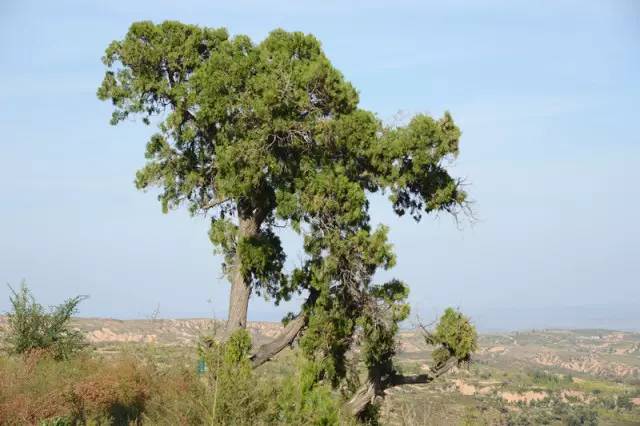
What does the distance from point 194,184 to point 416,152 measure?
21.0 ft

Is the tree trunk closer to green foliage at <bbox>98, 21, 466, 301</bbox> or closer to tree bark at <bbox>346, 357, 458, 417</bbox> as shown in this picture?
green foliage at <bbox>98, 21, 466, 301</bbox>

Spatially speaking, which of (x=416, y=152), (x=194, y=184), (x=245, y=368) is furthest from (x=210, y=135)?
(x=245, y=368)

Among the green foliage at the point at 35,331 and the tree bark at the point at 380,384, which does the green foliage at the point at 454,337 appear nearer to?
the tree bark at the point at 380,384

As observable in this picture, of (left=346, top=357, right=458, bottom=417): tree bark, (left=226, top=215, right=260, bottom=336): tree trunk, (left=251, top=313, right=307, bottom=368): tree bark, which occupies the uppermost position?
(left=226, top=215, right=260, bottom=336): tree trunk

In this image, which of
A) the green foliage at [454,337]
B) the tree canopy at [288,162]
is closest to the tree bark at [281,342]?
the tree canopy at [288,162]

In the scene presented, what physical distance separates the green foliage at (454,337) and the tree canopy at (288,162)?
127 centimetres

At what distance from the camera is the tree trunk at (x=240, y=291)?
22.3 meters

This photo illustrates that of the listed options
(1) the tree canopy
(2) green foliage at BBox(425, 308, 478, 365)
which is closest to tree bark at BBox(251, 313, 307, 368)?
(1) the tree canopy

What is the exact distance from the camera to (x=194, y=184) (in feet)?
74.4

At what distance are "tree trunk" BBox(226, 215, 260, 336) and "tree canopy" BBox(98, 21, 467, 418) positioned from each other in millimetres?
32

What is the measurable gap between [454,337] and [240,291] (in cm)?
608

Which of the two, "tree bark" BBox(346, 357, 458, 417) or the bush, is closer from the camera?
the bush

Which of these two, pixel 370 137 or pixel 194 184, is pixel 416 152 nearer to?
pixel 370 137

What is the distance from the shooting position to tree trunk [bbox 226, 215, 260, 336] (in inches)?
879
